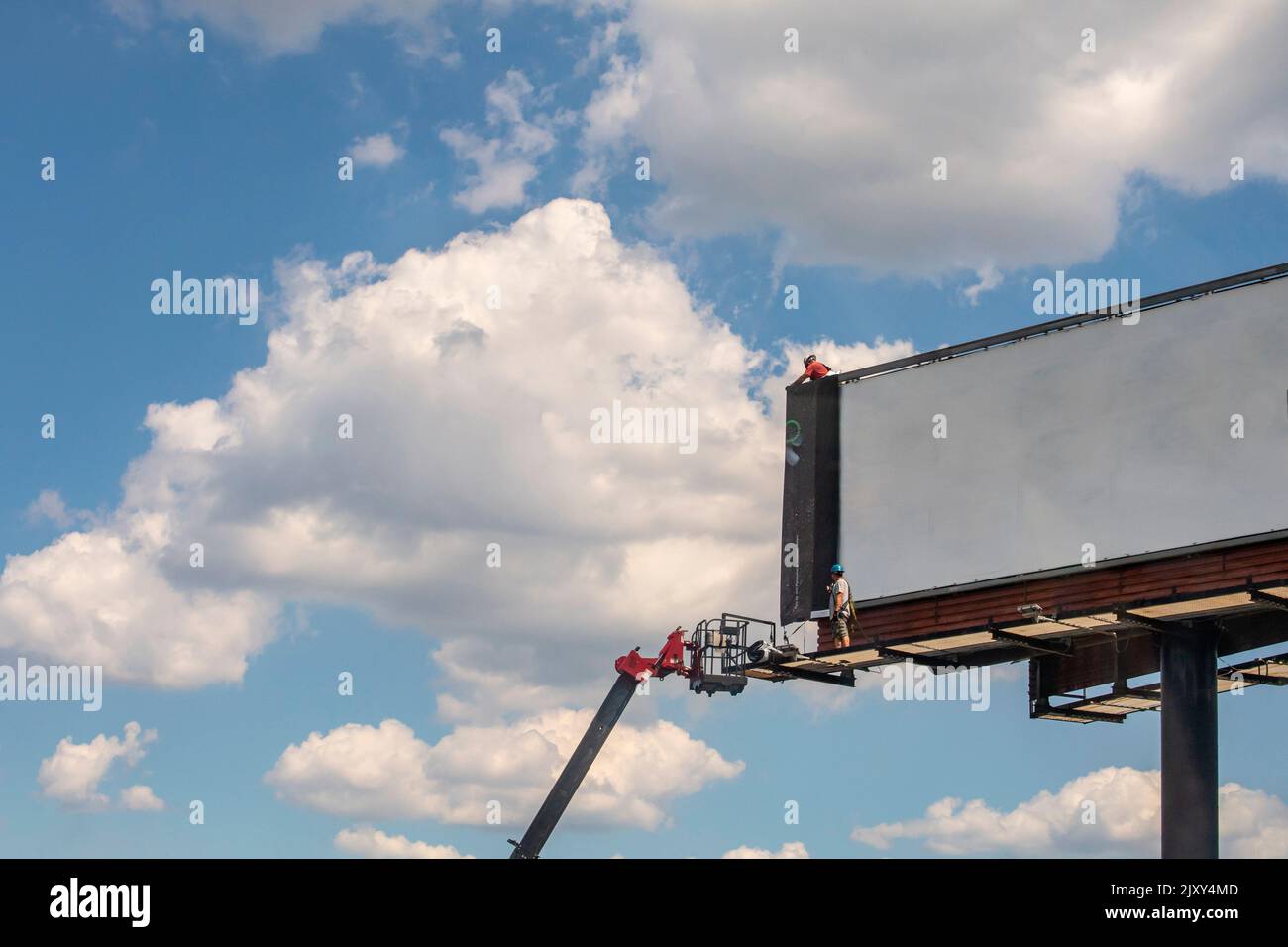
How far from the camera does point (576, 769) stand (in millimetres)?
51969

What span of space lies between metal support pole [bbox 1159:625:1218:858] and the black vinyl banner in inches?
377

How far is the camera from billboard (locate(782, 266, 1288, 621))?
119ft

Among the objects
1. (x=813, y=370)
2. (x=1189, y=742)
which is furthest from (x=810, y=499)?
(x=1189, y=742)

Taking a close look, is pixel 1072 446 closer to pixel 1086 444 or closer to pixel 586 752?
pixel 1086 444

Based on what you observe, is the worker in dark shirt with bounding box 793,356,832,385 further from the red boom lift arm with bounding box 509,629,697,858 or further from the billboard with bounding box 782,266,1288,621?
the red boom lift arm with bounding box 509,629,697,858

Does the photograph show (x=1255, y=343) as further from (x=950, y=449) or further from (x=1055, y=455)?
(x=950, y=449)

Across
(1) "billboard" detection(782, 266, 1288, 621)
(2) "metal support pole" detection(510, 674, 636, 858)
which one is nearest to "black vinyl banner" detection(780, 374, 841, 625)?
(1) "billboard" detection(782, 266, 1288, 621)

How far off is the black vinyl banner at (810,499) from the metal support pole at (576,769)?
27.0ft

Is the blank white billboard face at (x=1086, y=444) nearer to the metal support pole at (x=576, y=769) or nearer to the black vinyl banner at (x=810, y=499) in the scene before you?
the black vinyl banner at (x=810, y=499)

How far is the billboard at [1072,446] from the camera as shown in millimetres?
36344

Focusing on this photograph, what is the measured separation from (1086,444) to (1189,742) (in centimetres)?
738
